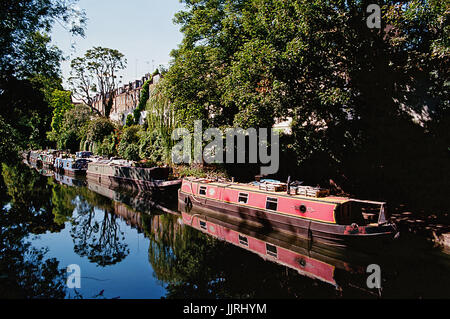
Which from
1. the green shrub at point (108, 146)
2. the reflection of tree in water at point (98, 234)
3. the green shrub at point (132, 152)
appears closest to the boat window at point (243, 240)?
the reflection of tree in water at point (98, 234)

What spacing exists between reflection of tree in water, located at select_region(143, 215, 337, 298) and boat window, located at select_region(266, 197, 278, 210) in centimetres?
236

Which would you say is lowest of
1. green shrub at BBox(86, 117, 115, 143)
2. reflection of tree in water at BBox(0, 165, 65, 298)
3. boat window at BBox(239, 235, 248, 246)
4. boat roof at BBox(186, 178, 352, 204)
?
boat window at BBox(239, 235, 248, 246)

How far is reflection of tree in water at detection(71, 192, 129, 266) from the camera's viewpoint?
9184 mm

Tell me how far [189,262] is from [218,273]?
4.27 ft

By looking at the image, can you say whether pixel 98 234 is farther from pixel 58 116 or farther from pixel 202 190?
pixel 58 116

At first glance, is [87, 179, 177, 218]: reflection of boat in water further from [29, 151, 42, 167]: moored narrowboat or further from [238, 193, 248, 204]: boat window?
[29, 151, 42, 167]: moored narrowboat

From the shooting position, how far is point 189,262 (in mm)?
8594

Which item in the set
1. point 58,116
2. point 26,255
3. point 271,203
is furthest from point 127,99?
point 271,203

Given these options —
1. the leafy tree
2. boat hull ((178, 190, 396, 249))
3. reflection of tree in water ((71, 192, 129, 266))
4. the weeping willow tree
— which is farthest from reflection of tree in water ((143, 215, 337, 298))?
the leafy tree

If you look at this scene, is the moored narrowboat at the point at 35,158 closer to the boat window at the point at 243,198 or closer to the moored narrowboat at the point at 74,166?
the moored narrowboat at the point at 74,166

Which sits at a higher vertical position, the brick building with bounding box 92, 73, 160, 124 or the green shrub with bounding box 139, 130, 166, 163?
the brick building with bounding box 92, 73, 160, 124

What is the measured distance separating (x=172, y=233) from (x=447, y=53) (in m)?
11.6
